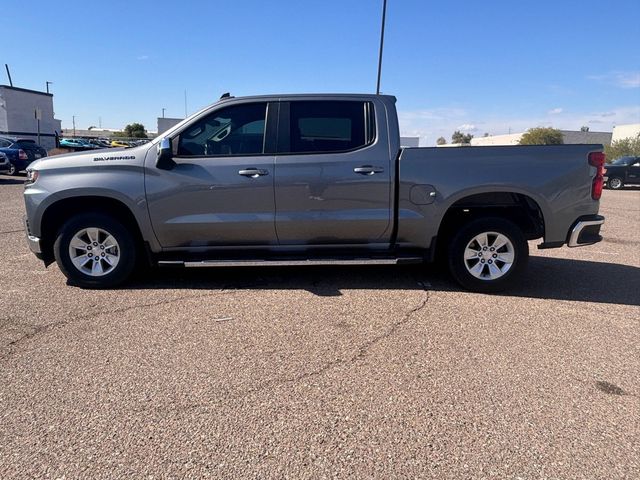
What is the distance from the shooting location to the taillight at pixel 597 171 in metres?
4.96

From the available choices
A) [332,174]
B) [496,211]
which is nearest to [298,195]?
[332,174]

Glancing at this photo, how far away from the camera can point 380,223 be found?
5086 millimetres

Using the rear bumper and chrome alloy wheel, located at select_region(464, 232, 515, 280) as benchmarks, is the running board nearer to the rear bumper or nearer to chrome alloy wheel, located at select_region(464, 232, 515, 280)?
chrome alloy wheel, located at select_region(464, 232, 515, 280)

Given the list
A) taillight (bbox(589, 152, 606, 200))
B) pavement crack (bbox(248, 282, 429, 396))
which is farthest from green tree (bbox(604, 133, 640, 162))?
pavement crack (bbox(248, 282, 429, 396))

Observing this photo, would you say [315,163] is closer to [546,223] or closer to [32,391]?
[546,223]

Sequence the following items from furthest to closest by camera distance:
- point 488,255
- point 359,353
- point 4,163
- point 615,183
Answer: point 615,183, point 4,163, point 488,255, point 359,353

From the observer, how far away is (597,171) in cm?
499

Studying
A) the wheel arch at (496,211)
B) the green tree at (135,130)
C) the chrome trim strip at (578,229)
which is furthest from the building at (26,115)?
the chrome trim strip at (578,229)

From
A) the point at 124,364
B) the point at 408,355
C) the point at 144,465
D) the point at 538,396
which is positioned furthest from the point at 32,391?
the point at 538,396

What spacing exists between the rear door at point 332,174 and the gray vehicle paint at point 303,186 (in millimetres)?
11

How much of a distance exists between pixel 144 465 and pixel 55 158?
3.93 m

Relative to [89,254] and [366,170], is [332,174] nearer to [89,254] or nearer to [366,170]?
[366,170]

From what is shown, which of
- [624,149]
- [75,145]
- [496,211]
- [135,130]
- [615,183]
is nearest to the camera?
[496,211]

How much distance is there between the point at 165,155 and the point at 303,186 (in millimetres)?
1463
